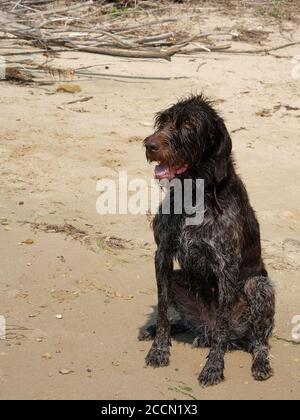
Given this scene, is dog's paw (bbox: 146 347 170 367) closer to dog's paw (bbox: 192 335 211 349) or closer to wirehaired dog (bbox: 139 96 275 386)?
wirehaired dog (bbox: 139 96 275 386)

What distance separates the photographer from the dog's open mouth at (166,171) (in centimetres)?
514

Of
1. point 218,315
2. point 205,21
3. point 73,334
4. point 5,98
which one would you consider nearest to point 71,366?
point 73,334

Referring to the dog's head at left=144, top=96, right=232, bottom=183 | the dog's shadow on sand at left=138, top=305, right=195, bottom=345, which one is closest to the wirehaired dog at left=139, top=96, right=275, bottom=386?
the dog's head at left=144, top=96, right=232, bottom=183

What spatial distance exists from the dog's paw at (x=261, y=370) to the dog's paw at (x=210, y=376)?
250 millimetres

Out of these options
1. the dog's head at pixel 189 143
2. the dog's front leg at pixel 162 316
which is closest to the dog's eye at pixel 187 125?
the dog's head at pixel 189 143

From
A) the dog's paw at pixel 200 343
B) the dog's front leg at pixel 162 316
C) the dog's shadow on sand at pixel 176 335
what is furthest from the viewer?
the dog's shadow on sand at pixel 176 335

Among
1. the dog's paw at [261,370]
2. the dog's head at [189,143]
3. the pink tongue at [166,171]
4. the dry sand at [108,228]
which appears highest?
the dog's head at [189,143]

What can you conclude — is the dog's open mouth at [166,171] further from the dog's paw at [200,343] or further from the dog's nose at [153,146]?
the dog's paw at [200,343]

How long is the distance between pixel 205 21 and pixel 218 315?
9.69 meters

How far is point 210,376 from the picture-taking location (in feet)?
17.2

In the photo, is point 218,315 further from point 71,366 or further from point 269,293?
point 71,366

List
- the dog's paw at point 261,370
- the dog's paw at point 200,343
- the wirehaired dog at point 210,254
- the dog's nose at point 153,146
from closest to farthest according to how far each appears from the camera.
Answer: the dog's nose at point 153,146 → the wirehaired dog at point 210,254 → the dog's paw at point 261,370 → the dog's paw at point 200,343

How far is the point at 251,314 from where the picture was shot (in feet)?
18.1

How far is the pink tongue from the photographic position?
202 inches
